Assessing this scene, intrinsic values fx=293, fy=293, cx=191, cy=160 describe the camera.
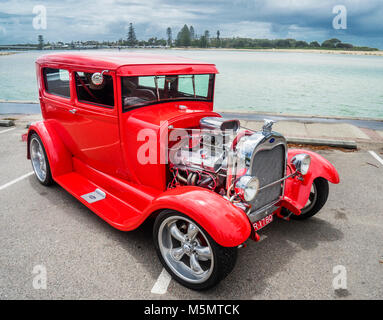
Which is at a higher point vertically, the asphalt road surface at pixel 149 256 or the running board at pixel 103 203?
the running board at pixel 103 203

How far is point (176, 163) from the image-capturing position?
Answer: 3.27 metres

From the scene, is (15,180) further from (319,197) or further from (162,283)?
(319,197)

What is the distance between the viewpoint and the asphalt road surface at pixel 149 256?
8.65 feet

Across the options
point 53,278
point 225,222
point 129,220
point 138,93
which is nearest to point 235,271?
point 225,222

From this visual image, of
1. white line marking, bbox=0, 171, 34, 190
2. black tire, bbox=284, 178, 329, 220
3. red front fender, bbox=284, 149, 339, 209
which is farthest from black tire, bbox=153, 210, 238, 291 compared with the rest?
white line marking, bbox=0, 171, 34, 190

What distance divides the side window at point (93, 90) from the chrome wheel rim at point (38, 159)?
4.75 feet

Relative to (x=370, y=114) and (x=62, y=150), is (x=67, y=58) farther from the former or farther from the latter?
(x=370, y=114)

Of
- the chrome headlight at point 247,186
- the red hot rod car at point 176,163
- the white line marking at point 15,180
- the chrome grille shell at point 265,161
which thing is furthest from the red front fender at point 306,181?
the white line marking at point 15,180

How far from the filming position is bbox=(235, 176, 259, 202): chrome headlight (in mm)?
2643

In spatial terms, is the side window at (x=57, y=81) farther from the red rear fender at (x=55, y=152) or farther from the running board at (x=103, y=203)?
the running board at (x=103, y=203)

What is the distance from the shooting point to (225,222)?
7.86 ft

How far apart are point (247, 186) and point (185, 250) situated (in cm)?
84

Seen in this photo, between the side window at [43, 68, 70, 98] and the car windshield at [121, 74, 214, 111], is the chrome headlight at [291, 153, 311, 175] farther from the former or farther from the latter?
the side window at [43, 68, 70, 98]

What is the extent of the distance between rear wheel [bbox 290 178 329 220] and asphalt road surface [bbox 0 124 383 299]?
0.54ft
